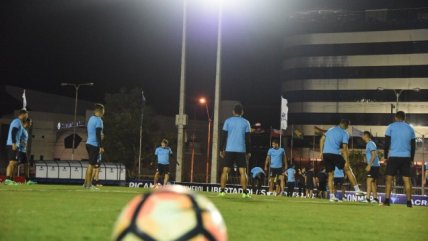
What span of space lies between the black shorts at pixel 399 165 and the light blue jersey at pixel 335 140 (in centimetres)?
125

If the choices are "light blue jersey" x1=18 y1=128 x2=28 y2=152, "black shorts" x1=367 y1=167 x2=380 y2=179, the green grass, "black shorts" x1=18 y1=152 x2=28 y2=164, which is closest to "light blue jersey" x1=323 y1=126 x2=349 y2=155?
"black shorts" x1=367 y1=167 x2=380 y2=179

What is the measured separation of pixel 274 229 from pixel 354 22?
77888 mm

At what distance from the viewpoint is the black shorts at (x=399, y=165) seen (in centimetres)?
1318

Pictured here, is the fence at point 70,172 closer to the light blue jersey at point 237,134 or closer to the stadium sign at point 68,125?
the stadium sign at point 68,125

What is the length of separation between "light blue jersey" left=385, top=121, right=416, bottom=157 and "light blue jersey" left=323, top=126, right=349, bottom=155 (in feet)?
3.94

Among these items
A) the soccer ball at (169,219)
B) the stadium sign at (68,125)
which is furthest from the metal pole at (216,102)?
the stadium sign at (68,125)

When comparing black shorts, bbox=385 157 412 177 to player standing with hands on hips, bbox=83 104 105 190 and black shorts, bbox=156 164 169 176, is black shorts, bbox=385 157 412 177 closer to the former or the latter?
player standing with hands on hips, bbox=83 104 105 190

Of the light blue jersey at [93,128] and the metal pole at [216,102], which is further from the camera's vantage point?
the metal pole at [216,102]

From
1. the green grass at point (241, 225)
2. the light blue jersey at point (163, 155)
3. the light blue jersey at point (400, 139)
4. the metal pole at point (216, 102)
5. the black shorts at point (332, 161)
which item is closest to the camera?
the green grass at point (241, 225)

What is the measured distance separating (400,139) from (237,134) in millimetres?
3571

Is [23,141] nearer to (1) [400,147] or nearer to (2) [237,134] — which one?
(2) [237,134]

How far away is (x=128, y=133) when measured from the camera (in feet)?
218

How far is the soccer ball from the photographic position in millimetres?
2689

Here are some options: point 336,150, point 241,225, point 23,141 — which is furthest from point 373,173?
point 241,225
